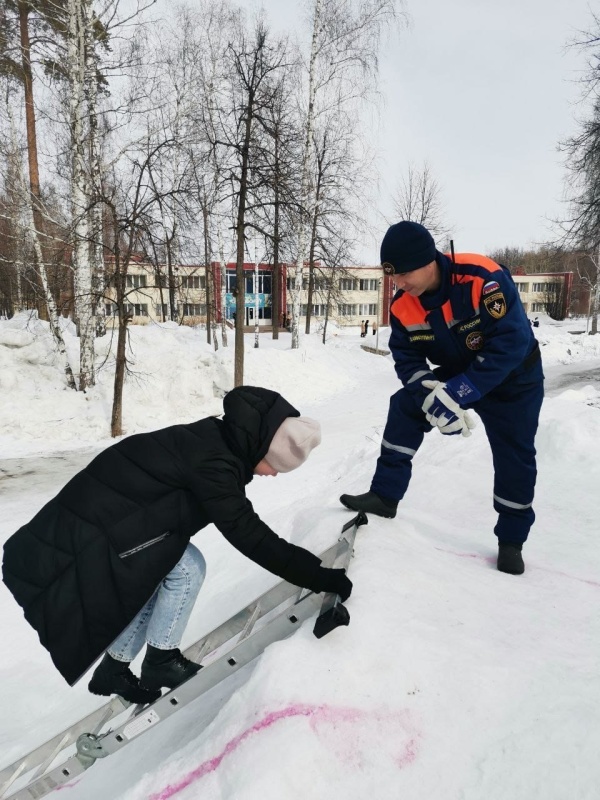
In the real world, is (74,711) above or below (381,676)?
below

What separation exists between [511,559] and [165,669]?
1.91 m

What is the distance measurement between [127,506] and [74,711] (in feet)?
6.37

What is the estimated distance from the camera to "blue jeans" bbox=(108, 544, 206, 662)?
1.98 m

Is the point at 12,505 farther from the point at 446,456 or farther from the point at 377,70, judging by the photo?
the point at 377,70

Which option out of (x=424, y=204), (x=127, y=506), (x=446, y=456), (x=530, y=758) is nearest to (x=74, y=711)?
(x=127, y=506)

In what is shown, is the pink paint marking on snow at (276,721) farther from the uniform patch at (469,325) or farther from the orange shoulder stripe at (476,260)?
the orange shoulder stripe at (476,260)

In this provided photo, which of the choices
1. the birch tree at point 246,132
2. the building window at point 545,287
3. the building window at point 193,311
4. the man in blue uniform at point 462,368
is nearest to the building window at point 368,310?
the building window at point 193,311

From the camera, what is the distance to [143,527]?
1806 mm

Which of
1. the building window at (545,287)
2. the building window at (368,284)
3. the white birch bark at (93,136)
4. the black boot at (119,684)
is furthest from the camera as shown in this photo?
the building window at (545,287)

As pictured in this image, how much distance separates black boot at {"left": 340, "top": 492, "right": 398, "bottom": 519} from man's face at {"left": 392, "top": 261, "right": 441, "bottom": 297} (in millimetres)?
1282

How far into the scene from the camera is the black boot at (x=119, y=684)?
6.56 feet

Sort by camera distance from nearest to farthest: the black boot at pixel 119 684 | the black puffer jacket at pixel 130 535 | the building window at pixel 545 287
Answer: the black puffer jacket at pixel 130 535 < the black boot at pixel 119 684 < the building window at pixel 545 287

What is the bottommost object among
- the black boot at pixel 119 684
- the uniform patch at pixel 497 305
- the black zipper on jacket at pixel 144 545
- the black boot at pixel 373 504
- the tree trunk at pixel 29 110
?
the black boot at pixel 119 684

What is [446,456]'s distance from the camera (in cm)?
489
